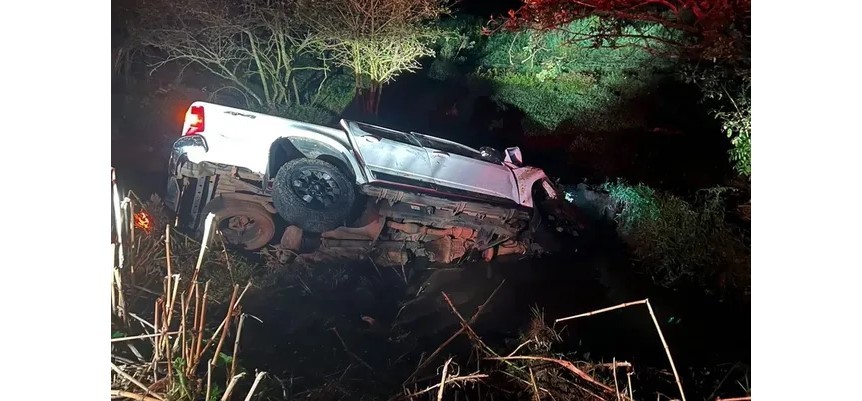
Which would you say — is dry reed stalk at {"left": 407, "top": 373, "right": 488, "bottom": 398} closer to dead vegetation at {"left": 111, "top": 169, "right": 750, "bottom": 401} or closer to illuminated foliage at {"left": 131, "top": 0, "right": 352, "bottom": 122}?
dead vegetation at {"left": 111, "top": 169, "right": 750, "bottom": 401}

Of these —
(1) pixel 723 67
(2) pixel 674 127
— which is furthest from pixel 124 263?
(1) pixel 723 67

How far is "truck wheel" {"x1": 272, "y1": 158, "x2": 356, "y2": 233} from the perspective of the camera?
1850 mm

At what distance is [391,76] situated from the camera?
1.86m

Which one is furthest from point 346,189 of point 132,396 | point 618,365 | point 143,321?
point 618,365

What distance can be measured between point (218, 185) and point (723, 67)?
1718 millimetres

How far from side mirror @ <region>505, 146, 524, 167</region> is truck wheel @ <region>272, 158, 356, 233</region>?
0.53 meters

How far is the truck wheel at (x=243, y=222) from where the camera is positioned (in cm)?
185

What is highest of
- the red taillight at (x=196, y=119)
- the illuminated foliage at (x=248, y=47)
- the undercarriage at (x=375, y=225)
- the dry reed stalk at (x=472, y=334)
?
the illuminated foliage at (x=248, y=47)

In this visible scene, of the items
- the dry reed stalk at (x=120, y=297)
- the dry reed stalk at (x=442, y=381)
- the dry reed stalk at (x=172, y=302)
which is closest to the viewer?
the dry reed stalk at (x=442, y=381)

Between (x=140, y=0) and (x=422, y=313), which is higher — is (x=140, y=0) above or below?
above

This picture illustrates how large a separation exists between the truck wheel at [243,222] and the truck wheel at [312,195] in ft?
0.21

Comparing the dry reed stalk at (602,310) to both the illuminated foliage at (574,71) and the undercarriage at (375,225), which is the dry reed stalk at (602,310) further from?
the illuminated foliage at (574,71)

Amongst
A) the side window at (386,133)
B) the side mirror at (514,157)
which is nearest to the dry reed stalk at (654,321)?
the side mirror at (514,157)
